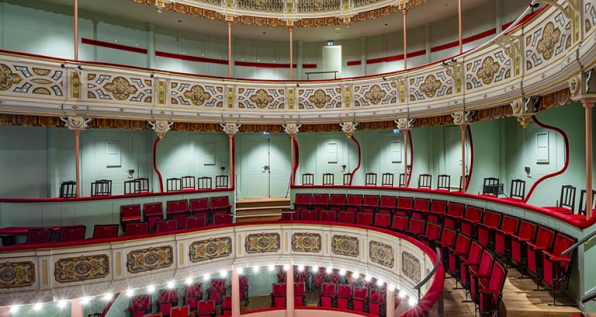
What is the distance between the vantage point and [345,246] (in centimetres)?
971

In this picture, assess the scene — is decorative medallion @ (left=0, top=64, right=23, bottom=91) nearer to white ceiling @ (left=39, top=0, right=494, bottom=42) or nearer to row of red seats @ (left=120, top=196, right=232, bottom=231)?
row of red seats @ (left=120, top=196, right=232, bottom=231)

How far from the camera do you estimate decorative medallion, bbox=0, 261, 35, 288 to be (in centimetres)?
715

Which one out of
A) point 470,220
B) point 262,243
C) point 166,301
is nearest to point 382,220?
point 470,220

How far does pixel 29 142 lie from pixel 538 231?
45.3 ft

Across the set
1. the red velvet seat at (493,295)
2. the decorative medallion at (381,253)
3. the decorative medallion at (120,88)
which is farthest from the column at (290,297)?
the red velvet seat at (493,295)

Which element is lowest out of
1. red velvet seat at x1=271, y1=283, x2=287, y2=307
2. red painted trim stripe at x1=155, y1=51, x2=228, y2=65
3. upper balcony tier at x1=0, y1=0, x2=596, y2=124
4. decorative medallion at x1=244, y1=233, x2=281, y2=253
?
red velvet seat at x1=271, y1=283, x2=287, y2=307

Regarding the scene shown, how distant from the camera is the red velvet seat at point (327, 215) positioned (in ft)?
35.2

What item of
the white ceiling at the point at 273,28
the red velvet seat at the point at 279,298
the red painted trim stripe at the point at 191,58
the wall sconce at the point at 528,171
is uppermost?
the white ceiling at the point at 273,28

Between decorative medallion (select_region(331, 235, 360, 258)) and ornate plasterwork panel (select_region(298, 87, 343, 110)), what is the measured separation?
475cm

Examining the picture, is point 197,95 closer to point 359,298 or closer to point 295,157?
point 295,157

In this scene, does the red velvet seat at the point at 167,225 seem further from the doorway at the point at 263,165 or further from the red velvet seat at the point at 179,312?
the doorway at the point at 263,165

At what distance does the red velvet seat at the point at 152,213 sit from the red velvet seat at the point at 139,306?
2.96 metres

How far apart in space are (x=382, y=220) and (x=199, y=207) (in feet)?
18.7

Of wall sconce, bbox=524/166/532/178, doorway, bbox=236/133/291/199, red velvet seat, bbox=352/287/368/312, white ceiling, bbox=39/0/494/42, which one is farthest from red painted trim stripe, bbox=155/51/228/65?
wall sconce, bbox=524/166/532/178
